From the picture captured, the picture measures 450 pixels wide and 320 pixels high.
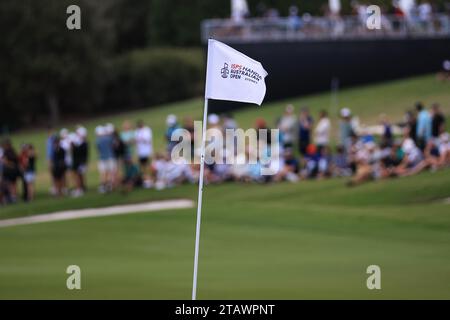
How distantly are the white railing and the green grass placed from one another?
1684 centimetres

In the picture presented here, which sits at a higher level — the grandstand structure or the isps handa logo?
the grandstand structure

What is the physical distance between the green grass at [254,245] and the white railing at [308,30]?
55.2 ft

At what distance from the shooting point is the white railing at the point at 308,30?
147 feet

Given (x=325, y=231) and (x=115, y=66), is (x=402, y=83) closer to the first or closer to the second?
(x=325, y=231)

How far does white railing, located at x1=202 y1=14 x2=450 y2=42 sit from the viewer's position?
44.7m

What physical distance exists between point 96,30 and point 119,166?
122 feet

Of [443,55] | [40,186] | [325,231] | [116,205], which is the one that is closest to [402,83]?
[443,55]

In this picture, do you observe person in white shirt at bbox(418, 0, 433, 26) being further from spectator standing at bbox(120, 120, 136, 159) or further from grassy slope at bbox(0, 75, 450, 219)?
spectator standing at bbox(120, 120, 136, 159)

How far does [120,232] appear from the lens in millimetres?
22672

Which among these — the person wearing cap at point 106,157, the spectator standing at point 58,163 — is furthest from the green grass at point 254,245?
the spectator standing at point 58,163

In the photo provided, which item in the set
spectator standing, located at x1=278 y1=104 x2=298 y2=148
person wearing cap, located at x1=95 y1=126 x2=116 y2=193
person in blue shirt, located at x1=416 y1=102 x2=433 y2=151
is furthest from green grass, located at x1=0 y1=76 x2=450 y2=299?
spectator standing, located at x1=278 y1=104 x2=298 y2=148

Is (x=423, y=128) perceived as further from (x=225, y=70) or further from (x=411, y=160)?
(x=225, y=70)

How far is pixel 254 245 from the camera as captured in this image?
A: 1977 centimetres

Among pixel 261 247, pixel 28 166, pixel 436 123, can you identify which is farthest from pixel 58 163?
pixel 261 247
